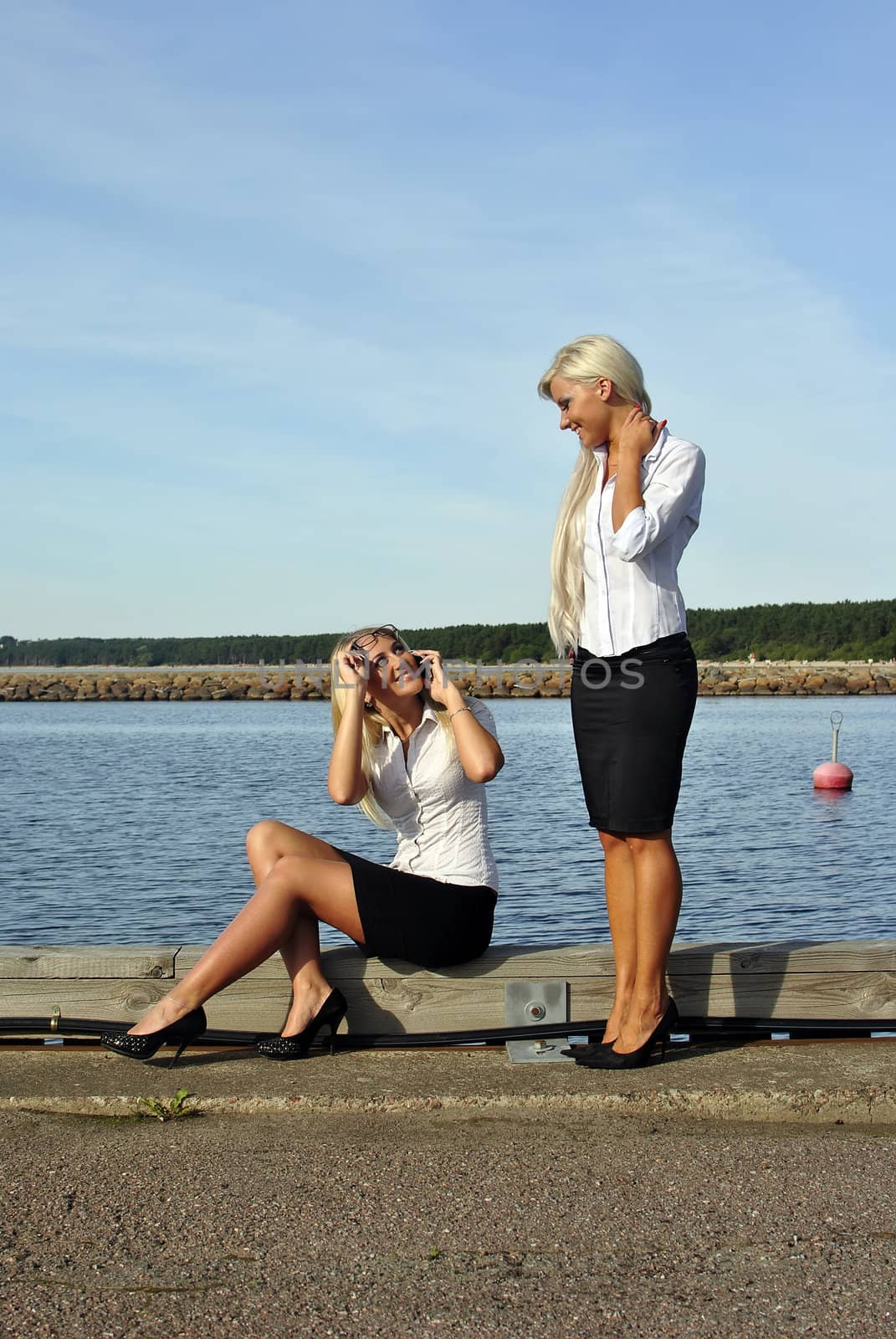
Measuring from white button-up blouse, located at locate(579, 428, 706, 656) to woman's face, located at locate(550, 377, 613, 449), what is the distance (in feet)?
0.35

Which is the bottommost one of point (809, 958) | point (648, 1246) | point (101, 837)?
point (101, 837)

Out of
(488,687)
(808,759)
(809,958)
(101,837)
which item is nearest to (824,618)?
(488,687)

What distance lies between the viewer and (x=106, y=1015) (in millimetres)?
4062

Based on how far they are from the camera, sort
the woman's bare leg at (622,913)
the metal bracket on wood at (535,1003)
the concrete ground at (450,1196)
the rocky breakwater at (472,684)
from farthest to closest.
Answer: the rocky breakwater at (472,684)
the metal bracket on wood at (535,1003)
the woman's bare leg at (622,913)
the concrete ground at (450,1196)

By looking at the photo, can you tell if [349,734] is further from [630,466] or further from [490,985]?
[630,466]

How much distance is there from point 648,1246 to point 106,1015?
79.5 inches

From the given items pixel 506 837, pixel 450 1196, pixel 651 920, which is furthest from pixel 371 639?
pixel 506 837

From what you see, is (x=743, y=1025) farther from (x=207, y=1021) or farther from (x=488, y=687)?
→ (x=488, y=687)

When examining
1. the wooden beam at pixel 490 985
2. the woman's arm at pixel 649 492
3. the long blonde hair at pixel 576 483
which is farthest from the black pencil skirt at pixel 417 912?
the woman's arm at pixel 649 492

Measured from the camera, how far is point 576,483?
381 centimetres

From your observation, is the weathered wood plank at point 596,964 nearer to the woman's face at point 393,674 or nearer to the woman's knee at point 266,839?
the woman's knee at point 266,839

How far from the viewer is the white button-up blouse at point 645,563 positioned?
351cm

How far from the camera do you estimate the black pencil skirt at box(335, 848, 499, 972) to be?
3.87 metres

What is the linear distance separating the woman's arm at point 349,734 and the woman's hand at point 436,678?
0.64ft
